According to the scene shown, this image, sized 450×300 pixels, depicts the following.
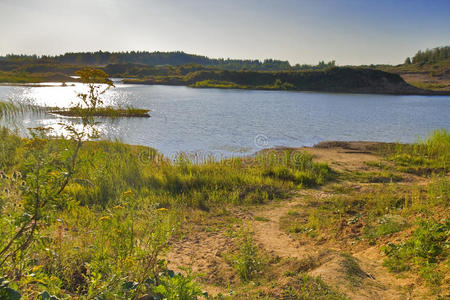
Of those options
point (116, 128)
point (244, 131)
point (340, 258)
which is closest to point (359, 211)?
point (340, 258)

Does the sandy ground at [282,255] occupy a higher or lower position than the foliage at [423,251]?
lower

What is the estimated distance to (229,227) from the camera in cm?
649

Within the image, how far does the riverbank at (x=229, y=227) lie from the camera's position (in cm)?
288

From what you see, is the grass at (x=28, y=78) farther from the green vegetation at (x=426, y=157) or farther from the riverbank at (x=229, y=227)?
the green vegetation at (x=426, y=157)

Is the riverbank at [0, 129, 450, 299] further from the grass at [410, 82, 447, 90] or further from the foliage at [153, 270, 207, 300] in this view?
the grass at [410, 82, 447, 90]

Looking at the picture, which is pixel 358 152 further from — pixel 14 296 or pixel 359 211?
pixel 14 296

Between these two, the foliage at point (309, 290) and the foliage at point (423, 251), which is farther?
the foliage at point (423, 251)

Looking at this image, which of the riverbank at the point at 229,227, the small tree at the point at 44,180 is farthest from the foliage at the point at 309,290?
the small tree at the point at 44,180

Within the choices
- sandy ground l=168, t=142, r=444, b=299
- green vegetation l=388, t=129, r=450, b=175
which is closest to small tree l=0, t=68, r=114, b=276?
sandy ground l=168, t=142, r=444, b=299

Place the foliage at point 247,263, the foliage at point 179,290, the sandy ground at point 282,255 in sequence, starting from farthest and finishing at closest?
the foliage at point 247,263 < the sandy ground at point 282,255 < the foliage at point 179,290

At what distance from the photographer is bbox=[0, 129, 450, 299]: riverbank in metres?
2.88

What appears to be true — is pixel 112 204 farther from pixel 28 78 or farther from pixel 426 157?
pixel 28 78

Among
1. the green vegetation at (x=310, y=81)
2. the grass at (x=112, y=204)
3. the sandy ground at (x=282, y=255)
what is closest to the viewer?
the grass at (x=112, y=204)

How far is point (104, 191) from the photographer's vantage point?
7.79 m
